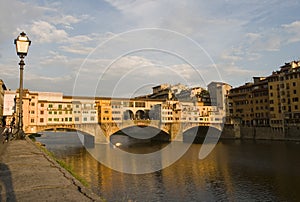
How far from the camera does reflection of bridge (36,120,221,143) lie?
54.6 m

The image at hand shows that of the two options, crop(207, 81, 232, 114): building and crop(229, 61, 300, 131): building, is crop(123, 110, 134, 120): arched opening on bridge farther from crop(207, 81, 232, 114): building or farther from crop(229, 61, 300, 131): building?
crop(229, 61, 300, 131): building

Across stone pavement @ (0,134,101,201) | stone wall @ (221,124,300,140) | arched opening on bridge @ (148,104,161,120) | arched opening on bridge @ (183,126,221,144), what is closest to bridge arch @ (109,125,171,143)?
arched opening on bridge @ (148,104,161,120)

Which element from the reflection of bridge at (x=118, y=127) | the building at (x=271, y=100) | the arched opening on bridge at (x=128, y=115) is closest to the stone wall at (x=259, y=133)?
the building at (x=271, y=100)

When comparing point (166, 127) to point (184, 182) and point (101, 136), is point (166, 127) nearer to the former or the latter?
point (101, 136)

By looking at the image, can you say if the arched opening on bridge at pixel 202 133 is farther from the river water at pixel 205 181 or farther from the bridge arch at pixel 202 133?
the river water at pixel 205 181

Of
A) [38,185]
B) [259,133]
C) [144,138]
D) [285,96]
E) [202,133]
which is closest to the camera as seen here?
[38,185]

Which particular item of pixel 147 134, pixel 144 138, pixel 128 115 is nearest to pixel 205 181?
pixel 128 115

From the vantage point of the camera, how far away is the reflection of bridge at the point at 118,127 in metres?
54.6

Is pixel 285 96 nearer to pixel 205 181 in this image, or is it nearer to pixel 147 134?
pixel 147 134

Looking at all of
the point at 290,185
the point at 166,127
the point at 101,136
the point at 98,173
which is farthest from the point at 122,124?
the point at 290,185

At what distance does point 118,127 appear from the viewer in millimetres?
62219

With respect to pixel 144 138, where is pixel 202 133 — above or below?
above

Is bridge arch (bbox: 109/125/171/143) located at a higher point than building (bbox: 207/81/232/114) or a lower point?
lower

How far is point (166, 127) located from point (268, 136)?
2474 cm
